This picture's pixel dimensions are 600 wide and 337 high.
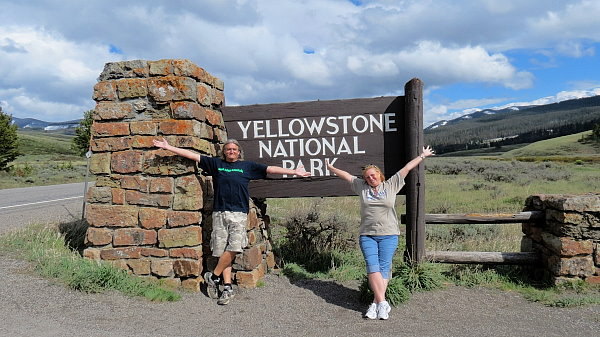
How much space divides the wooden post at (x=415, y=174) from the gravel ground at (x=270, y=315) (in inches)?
26.2

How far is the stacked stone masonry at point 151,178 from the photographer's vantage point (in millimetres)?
5066

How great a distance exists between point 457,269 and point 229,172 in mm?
3220

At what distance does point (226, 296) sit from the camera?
4.83 metres

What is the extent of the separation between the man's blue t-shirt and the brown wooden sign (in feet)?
2.23

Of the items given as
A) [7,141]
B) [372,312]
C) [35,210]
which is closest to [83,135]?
[7,141]

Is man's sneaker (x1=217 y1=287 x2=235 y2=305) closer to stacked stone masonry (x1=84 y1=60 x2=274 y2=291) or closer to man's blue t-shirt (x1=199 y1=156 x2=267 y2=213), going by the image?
stacked stone masonry (x1=84 y1=60 x2=274 y2=291)

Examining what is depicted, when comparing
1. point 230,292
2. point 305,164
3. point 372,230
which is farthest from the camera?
point 305,164

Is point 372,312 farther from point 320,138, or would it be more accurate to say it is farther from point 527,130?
point 527,130

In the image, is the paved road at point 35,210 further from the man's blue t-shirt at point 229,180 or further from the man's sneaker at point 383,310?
the man's sneaker at point 383,310

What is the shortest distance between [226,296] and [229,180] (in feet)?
4.24

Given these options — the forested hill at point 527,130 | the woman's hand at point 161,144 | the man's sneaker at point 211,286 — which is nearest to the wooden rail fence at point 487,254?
the man's sneaker at point 211,286

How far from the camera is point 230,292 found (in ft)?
16.0

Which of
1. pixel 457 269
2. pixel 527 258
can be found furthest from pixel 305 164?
pixel 527 258

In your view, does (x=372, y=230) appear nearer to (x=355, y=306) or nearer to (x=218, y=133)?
(x=355, y=306)
